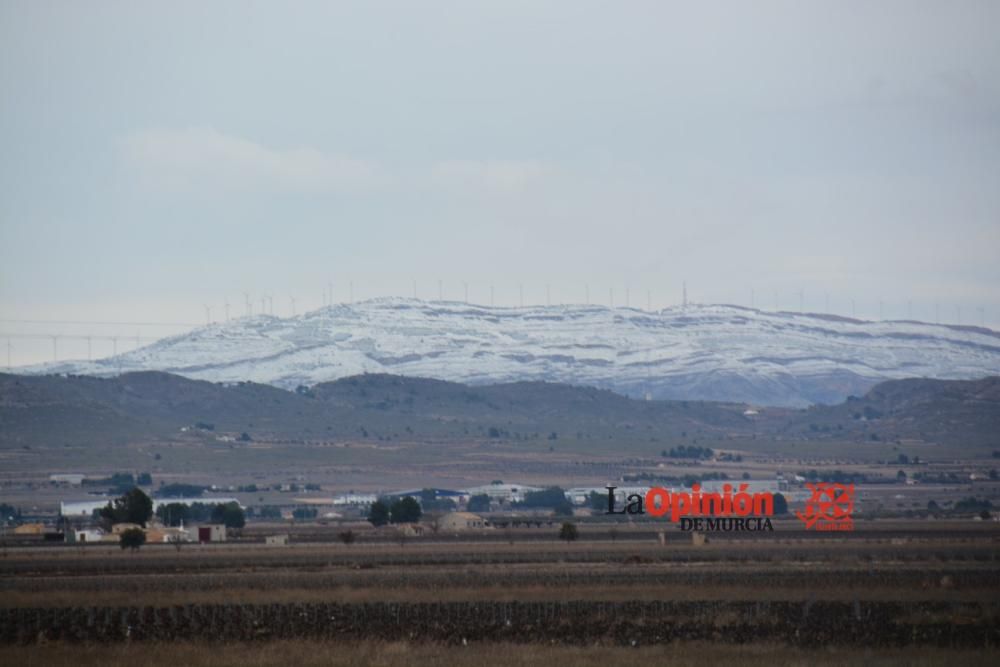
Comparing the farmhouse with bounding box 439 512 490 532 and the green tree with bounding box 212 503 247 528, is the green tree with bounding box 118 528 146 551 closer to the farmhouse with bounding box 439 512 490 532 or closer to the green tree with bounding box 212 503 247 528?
the green tree with bounding box 212 503 247 528

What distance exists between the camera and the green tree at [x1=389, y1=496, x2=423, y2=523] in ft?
509

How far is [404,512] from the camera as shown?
15562 centimetres

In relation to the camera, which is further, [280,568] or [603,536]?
[603,536]

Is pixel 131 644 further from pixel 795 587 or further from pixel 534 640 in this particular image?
pixel 795 587

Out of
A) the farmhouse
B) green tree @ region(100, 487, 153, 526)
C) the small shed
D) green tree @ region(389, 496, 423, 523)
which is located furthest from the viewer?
green tree @ region(389, 496, 423, 523)

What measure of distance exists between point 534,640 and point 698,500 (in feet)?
324

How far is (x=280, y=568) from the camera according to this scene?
303 ft

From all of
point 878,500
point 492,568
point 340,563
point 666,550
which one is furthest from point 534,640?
point 878,500

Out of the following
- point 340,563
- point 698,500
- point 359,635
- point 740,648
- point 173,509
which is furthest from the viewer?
point 173,509

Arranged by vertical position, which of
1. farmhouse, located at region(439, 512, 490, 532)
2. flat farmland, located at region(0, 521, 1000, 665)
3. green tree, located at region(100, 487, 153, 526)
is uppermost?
green tree, located at region(100, 487, 153, 526)

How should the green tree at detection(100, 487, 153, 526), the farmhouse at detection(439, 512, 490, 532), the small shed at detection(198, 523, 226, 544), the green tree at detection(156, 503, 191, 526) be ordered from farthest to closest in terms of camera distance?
the green tree at detection(156, 503, 191, 526)
the farmhouse at detection(439, 512, 490, 532)
the green tree at detection(100, 487, 153, 526)
the small shed at detection(198, 523, 226, 544)

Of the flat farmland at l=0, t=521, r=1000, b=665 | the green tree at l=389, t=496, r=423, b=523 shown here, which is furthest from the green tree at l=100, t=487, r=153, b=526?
the flat farmland at l=0, t=521, r=1000, b=665

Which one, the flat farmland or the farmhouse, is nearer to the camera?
the flat farmland

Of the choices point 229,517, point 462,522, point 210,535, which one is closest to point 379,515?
point 462,522
